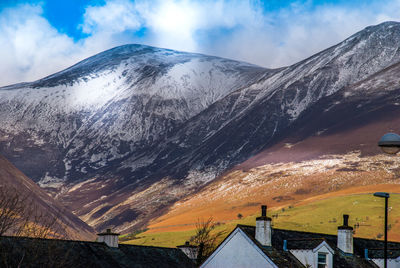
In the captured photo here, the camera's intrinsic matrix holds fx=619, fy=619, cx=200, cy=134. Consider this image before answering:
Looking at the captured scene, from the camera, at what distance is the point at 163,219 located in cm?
17150

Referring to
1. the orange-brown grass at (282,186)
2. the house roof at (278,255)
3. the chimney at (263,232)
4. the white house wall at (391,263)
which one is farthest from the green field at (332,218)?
the chimney at (263,232)

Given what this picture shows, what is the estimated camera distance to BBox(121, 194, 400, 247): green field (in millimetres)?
97075

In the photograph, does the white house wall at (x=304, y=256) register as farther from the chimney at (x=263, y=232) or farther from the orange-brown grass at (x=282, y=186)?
the orange-brown grass at (x=282, y=186)

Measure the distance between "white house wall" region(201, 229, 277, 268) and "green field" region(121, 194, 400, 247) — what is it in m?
58.8

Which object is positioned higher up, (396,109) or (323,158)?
(396,109)

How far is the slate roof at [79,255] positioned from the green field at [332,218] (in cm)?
5625

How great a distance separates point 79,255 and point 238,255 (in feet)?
30.4

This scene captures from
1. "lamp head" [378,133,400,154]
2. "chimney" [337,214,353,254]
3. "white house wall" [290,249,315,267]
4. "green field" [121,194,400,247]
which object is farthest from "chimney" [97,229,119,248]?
"green field" [121,194,400,247]

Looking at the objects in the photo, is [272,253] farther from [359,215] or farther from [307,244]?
[359,215]

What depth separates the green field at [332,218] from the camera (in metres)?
97.1

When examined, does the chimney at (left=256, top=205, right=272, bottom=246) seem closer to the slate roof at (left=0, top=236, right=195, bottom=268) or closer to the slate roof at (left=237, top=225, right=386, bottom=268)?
the slate roof at (left=237, top=225, right=386, bottom=268)

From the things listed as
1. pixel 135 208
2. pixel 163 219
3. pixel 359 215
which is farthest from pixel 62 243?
pixel 135 208

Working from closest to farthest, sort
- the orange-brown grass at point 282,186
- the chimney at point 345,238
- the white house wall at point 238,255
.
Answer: the white house wall at point 238,255 → the chimney at point 345,238 → the orange-brown grass at point 282,186

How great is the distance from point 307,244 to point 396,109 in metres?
164
